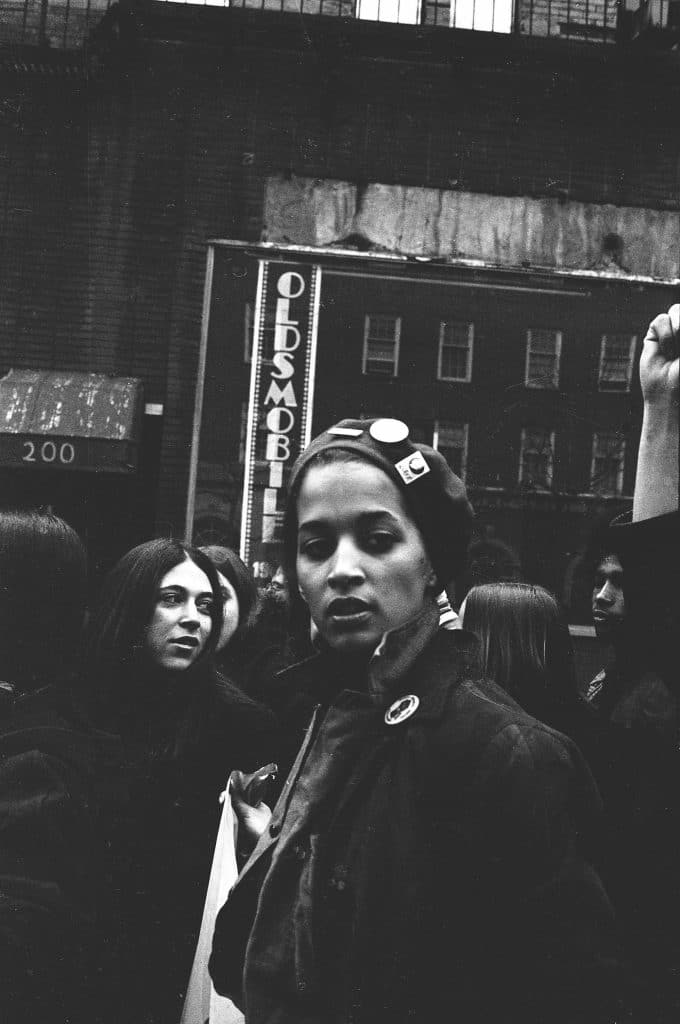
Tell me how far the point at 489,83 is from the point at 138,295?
4.60 m

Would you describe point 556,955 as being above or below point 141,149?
below

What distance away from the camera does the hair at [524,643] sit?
9.50ft

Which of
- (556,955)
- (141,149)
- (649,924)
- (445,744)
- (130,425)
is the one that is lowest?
(649,924)

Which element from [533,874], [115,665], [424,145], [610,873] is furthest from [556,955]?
[424,145]

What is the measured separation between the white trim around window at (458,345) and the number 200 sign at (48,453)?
3.96 metres

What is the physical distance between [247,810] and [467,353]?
8.90 m

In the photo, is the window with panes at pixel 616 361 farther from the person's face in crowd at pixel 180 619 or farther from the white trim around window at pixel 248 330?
the person's face in crowd at pixel 180 619

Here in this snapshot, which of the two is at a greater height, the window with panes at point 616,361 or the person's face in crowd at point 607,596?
the window with panes at point 616,361

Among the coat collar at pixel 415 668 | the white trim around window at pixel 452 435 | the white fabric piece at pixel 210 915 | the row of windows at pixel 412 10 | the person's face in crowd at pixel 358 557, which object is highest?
the row of windows at pixel 412 10

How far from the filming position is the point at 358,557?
5.68ft

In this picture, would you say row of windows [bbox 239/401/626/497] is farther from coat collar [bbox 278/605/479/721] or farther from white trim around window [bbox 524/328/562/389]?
coat collar [bbox 278/605/479/721]

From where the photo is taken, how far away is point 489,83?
36.2 feet

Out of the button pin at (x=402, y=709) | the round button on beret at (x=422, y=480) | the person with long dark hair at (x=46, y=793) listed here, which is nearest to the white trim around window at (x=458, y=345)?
the person with long dark hair at (x=46, y=793)

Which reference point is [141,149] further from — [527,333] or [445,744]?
[445,744]
